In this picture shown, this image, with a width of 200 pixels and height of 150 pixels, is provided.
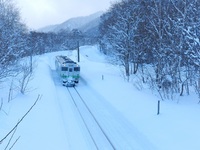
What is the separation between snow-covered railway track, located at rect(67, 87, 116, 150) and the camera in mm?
14469

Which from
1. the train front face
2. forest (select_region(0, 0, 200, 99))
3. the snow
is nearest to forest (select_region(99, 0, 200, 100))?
forest (select_region(0, 0, 200, 99))

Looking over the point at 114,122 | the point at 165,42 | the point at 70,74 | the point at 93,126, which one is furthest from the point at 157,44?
the point at 70,74

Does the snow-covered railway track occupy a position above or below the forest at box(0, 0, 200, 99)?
below

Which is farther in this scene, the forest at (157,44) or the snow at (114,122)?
the forest at (157,44)

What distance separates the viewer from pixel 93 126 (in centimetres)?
1756

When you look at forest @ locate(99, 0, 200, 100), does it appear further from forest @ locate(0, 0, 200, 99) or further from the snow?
the snow

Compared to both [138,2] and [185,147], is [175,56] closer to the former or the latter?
[185,147]

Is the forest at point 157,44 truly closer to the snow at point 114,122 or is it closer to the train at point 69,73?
the snow at point 114,122

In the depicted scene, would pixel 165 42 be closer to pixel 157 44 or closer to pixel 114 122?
pixel 157 44

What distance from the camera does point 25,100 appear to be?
72.9 ft

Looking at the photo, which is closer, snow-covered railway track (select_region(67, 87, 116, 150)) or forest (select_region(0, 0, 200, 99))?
snow-covered railway track (select_region(67, 87, 116, 150))

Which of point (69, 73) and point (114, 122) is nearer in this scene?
point (114, 122)

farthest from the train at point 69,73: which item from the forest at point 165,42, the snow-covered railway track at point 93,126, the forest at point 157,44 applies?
the snow-covered railway track at point 93,126

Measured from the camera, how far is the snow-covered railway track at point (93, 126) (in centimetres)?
1447
